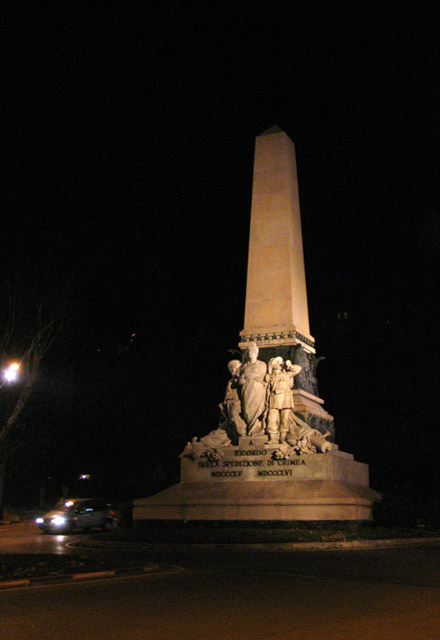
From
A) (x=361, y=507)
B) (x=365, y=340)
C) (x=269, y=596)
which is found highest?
(x=365, y=340)

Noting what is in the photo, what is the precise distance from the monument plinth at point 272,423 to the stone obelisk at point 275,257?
3 centimetres

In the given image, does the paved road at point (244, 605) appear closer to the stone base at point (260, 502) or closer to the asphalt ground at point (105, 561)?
the asphalt ground at point (105, 561)

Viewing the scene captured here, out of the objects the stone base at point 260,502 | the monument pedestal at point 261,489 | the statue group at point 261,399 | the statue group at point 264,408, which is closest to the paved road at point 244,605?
the stone base at point 260,502

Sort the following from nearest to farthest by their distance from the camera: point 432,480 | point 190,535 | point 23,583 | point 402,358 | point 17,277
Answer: point 23,583
point 190,535
point 17,277
point 432,480
point 402,358

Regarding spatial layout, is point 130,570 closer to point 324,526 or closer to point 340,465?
point 324,526

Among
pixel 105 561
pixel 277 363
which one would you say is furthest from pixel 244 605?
pixel 277 363

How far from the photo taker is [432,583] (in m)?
10.5

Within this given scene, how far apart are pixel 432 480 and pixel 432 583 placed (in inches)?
980

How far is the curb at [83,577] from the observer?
1023 centimetres

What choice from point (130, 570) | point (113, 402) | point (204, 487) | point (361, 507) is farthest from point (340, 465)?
point (113, 402)

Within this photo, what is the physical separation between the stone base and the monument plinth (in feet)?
0.09

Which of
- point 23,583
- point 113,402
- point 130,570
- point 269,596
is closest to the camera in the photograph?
point 269,596

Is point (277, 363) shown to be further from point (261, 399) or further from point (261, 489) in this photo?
point (261, 489)

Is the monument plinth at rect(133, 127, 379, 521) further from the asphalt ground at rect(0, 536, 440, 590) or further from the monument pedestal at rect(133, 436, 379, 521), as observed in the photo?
the asphalt ground at rect(0, 536, 440, 590)
